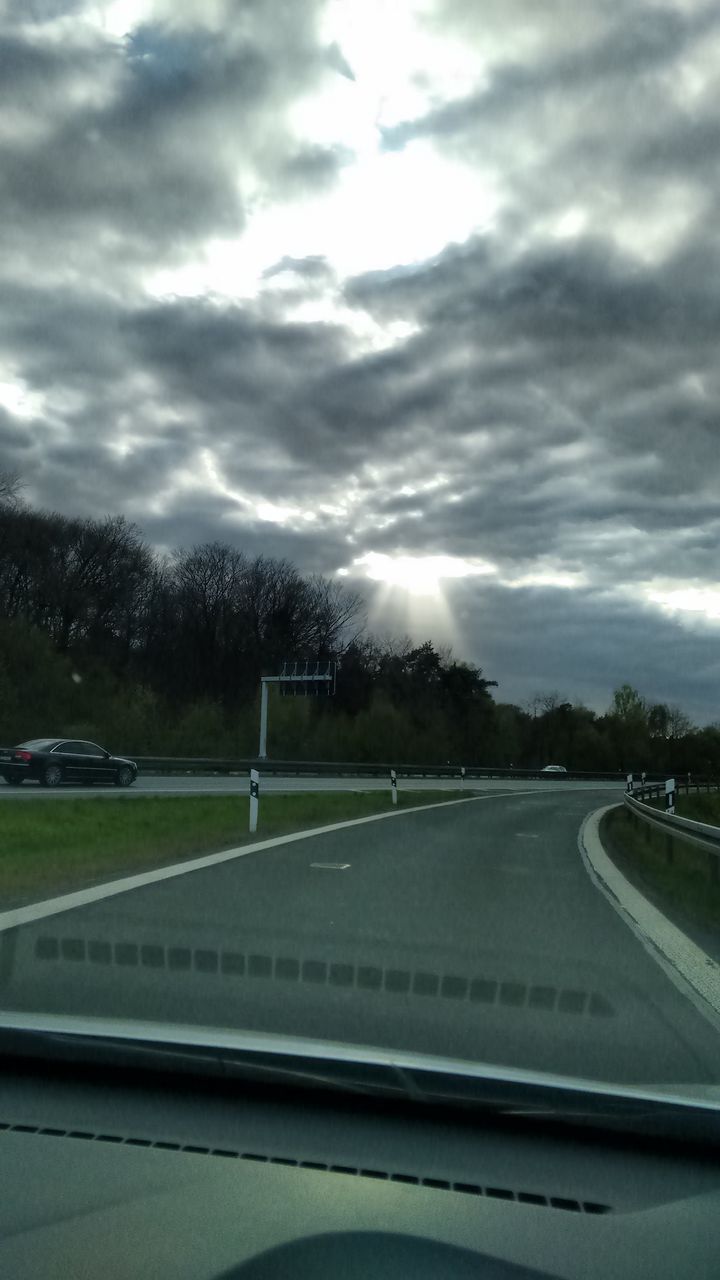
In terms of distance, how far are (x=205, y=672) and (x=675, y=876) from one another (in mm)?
67852

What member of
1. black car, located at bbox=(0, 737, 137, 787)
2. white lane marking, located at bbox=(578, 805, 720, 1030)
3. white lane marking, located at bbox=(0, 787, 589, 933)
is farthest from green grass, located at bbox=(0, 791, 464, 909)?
white lane marking, located at bbox=(578, 805, 720, 1030)

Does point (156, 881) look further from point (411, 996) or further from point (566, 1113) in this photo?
point (566, 1113)

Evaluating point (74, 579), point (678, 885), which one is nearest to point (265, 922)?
point (678, 885)

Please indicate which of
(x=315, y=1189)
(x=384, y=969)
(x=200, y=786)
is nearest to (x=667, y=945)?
(x=384, y=969)

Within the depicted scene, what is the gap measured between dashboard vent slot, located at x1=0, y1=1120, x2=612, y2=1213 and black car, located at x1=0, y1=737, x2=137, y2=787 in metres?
29.8

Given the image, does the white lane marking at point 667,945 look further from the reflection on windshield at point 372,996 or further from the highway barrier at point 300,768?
the highway barrier at point 300,768

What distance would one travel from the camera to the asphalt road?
5867 millimetres

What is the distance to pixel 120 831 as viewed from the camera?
62.8 feet

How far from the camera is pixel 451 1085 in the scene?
3.65 meters

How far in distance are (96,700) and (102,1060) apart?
178 feet

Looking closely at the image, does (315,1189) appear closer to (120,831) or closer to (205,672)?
(120,831)

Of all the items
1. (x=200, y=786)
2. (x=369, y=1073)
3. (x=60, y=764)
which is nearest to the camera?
(x=369, y=1073)

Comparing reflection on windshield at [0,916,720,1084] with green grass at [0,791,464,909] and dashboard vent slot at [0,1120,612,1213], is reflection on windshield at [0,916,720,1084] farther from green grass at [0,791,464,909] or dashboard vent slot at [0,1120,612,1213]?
green grass at [0,791,464,909]

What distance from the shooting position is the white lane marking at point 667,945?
24.1 feet
